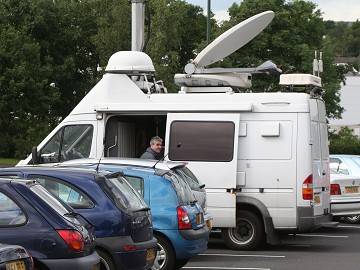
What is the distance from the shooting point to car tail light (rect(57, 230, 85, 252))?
25.4 ft

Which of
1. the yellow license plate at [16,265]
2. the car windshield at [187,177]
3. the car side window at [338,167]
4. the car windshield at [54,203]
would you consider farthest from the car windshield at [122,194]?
the car side window at [338,167]

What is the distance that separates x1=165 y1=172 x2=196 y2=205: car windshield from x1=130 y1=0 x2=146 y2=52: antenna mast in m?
7.72

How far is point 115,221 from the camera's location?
9.05 metres

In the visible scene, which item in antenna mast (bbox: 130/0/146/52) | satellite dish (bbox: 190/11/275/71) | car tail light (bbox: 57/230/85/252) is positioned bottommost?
car tail light (bbox: 57/230/85/252)

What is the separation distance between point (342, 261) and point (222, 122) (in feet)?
10.4

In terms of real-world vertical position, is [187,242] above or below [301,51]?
below

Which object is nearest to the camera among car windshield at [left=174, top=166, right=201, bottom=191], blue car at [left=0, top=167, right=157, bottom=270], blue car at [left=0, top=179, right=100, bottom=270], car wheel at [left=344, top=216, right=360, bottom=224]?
blue car at [left=0, top=179, right=100, bottom=270]

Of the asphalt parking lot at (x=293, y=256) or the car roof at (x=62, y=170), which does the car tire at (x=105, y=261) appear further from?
the asphalt parking lot at (x=293, y=256)

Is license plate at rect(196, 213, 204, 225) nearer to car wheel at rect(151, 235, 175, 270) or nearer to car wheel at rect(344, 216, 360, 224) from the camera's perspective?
car wheel at rect(151, 235, 175, 270)

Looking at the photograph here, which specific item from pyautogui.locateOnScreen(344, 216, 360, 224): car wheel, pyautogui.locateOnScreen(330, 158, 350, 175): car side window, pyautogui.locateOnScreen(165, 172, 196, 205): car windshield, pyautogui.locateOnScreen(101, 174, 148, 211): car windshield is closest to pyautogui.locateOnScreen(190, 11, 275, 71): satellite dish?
pyautogui.locateOnScreen(330, 158, 350, 175): car side window

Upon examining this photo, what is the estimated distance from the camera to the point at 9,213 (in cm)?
784

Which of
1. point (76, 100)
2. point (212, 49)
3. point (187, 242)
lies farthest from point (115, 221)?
point (76, 100)

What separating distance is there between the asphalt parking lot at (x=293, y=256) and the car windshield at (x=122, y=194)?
3.15 m

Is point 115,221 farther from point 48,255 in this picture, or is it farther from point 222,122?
point 222,122
